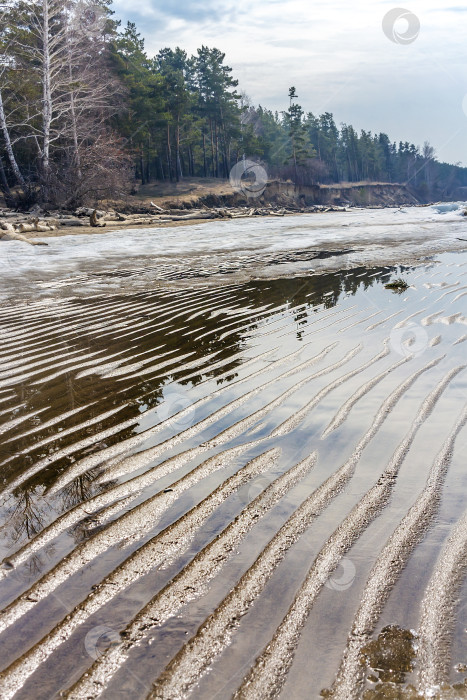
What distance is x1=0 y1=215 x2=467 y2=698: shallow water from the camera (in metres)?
1.82

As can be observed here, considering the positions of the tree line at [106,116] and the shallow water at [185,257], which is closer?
the shallow water at [185,257]

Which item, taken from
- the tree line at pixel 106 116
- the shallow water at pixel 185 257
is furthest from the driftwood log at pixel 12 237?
the tree line at pixel 106 116

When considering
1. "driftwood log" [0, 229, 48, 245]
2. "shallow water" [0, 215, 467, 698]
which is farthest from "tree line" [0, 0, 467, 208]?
"shallow water" [0, 215, 467, 698]

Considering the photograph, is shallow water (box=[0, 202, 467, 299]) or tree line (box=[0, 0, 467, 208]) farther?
tree line (box=[0, 0, 467, 208])

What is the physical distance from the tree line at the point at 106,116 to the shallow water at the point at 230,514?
26882 mm

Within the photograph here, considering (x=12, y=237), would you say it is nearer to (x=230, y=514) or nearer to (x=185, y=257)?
(x=185, y=257)

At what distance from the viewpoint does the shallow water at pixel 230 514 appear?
182cm

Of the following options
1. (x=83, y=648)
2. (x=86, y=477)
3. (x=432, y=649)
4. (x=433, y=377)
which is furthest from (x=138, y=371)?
(x=432, y=649)

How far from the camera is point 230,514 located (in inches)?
106

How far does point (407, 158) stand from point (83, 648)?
14451 cm

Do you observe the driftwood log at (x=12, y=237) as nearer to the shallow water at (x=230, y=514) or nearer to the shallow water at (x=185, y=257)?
the shallow water at (x=185, y=257)

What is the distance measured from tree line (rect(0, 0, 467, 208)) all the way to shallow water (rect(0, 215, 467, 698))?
26.9 m

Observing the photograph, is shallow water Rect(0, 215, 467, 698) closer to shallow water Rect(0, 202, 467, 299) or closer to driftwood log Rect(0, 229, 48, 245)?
shallow water Rect(0, 202, 467, 299)

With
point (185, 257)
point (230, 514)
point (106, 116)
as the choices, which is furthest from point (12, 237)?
point (106, 116)
